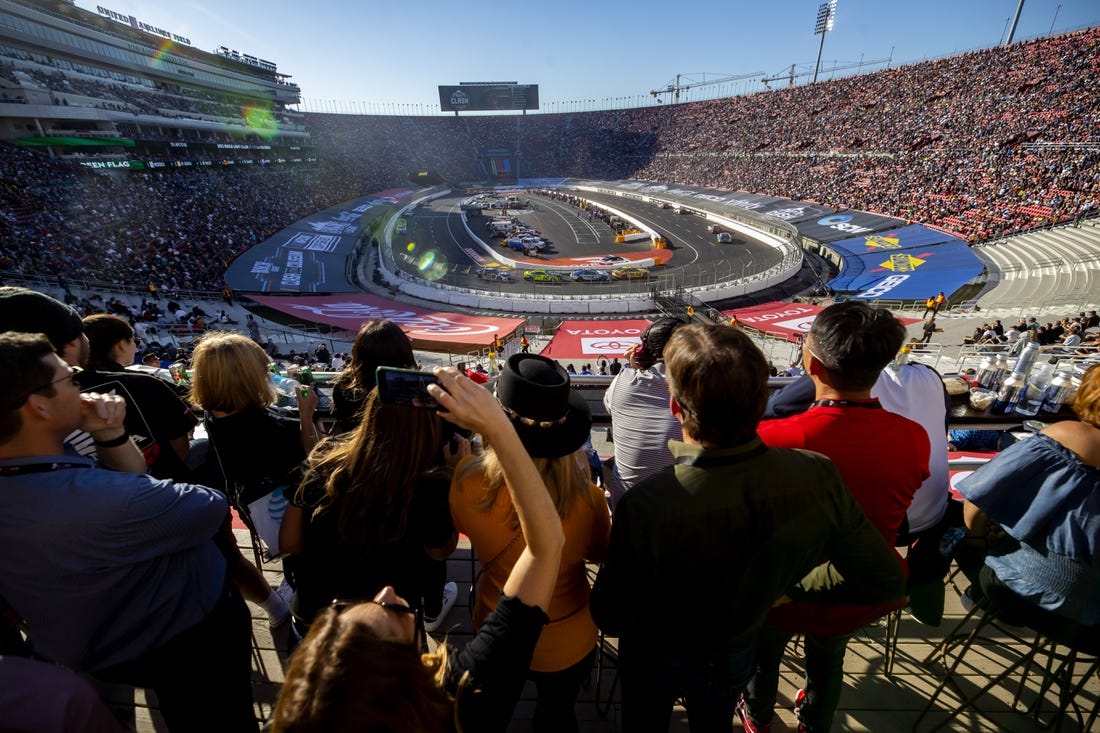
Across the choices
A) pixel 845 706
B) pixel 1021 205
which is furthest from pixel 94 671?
pixel 1021 205

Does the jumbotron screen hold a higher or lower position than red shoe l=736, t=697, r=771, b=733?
higher

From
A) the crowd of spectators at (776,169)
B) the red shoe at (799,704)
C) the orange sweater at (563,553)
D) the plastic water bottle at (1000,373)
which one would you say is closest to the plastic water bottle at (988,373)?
the plastic water bottle at (1000,373)

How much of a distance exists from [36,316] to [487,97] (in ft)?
323

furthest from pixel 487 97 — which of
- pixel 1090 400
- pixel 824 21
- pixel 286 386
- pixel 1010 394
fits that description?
pixel 1090 400

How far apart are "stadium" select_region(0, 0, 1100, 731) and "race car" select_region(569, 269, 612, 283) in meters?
0.39

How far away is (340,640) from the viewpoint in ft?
3.16

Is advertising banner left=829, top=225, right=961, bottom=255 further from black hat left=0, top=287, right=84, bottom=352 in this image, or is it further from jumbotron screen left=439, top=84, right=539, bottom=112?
jumbotron screen left=439, top=84, right=539, bottom=112

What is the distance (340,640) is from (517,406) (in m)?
0.87

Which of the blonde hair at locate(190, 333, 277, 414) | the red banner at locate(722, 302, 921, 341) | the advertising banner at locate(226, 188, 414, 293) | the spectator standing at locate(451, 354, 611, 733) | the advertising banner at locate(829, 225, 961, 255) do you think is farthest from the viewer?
the advertising banner at locate(829, 225, 961, 255)

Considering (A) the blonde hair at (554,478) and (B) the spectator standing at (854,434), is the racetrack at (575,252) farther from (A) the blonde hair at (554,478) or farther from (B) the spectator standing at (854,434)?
(A) the blonde hair at (554,478)

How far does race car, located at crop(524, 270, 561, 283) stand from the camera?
2902 cm

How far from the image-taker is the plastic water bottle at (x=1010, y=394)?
11.3 feet

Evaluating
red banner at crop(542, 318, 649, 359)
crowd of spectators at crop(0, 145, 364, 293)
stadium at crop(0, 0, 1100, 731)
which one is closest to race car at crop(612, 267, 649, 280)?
stadium at crop(0, 0, 1100, 731)

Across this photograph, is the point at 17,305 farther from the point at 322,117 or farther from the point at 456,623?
the point at 322,117
